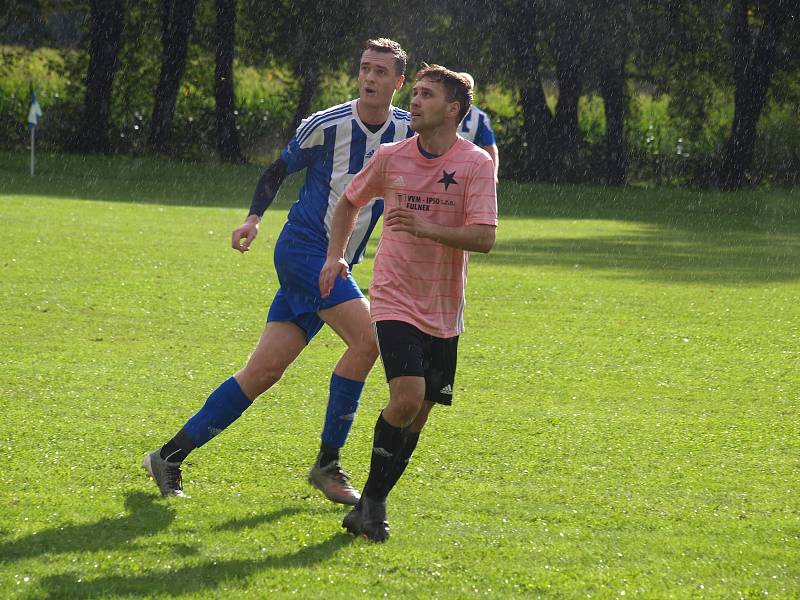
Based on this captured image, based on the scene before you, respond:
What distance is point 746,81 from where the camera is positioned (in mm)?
37844

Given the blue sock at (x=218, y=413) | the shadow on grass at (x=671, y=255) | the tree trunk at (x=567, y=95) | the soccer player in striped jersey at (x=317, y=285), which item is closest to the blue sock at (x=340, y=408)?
the soccer player in striped jersey at (x=317, y=285)

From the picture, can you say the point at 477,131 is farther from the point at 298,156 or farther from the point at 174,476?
the point at 174,476

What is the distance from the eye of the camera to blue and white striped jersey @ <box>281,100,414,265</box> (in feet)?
20.8

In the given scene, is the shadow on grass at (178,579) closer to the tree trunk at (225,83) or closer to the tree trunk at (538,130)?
the tree trunk at (538,130)

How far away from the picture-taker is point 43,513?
219 inches

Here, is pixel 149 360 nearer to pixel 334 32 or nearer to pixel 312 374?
pixel 312 374

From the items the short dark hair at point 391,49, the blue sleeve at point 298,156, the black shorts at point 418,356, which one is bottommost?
the black shorts at point 418,356

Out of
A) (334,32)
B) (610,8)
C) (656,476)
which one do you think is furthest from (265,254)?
(334,32)

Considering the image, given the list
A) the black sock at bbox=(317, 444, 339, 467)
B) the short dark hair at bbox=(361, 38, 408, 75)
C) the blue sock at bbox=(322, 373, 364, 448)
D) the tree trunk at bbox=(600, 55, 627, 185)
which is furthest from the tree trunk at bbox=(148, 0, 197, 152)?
the black sock at bbox=(317, 444, 339, 467)

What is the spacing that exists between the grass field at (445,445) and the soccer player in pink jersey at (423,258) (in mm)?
463

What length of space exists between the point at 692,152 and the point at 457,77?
117ft

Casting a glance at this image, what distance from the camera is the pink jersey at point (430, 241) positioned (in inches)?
209

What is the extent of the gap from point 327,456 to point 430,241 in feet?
4.37

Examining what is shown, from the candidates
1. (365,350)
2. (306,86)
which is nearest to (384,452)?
(365,350)
